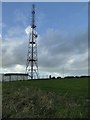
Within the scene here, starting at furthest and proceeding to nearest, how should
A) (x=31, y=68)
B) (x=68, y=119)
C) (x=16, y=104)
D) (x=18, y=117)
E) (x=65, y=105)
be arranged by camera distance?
(x=31, y=68) < (x=16, y=104) < (x=65, y=105) < (x=18, y=117) < (x=68, y=119)

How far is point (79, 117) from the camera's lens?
12508mm

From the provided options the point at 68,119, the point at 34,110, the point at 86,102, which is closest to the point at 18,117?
the point at 34,110

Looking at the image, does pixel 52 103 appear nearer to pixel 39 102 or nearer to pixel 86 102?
pixel 39 102

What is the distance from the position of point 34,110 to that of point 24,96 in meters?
3.89

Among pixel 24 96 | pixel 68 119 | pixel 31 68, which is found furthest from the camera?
pixel 31 68

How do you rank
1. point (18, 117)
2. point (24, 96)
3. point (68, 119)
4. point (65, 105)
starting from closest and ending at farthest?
point (68, 119)
point (18, 117)
point (65, 105)
point (24, 96)

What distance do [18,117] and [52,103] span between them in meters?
2.22

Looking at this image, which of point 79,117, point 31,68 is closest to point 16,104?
point 79,117

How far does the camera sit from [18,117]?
13398mm

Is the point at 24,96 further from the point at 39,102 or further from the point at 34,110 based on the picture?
the point at 34,110

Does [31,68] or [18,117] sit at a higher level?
[31,68]

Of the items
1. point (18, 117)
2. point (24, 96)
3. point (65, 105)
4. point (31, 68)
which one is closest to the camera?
point (18, 117)

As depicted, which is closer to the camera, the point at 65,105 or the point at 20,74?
the point at 65,105

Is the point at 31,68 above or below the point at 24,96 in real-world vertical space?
above
